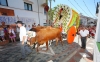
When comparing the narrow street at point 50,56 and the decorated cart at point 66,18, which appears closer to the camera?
the narrow street at point 50,56

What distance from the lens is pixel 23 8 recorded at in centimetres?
1090

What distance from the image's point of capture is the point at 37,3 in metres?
13.2

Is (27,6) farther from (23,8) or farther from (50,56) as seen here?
(50,56)

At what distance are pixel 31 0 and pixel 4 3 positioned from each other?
4118 mm

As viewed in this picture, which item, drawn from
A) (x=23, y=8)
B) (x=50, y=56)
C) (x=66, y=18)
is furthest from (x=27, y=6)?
(x=50, y=56)

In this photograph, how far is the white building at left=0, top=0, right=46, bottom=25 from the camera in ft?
29.4

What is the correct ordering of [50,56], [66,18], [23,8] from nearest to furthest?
[50,56], [66,18], [23,8]

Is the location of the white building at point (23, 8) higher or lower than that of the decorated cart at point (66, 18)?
higher

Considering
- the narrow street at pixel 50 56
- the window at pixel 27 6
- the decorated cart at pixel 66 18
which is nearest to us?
the narrow street at pixel 50 56

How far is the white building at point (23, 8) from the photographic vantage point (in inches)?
353

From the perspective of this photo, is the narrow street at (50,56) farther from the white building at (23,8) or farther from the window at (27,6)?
the window at (27,6)

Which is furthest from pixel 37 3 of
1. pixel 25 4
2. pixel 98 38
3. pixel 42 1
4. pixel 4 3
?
pixel 98 38

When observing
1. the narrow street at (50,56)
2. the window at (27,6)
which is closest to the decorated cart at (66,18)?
the narrow street at (50,56)

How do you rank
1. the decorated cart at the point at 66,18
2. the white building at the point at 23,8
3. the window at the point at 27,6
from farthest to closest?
the window at the point at 27,6, the white building at the point at 23,8, the decorated cart at the point at 66,18
